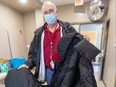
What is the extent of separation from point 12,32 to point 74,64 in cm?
315

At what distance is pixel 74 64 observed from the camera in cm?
85

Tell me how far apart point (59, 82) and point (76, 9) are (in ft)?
10.8

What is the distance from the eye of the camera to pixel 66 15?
390 centimetres

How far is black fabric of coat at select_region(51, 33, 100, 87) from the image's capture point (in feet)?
2.63

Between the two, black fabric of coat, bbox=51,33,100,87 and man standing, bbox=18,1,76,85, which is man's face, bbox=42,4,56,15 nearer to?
man standing, bbox=18,1,76,85

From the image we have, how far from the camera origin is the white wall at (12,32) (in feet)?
9.89

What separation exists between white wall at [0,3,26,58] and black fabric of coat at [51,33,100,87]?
2522 millimetres

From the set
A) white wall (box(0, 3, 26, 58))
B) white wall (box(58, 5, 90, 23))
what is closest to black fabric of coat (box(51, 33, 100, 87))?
white wall (box(0, 3, 26, 58))

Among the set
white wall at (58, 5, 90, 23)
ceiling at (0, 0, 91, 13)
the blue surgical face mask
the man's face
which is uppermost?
ceiling at (0, 0, 91, 13)

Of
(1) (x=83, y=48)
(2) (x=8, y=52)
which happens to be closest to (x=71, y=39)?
(1) (x=83, y=48)

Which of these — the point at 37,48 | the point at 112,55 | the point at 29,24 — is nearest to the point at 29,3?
the point at 29,24

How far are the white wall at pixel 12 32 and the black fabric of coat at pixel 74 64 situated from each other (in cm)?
252

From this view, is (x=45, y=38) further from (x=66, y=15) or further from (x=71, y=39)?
(x=66, y=15)

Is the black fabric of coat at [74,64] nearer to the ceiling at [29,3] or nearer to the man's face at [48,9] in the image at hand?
the man's face at [48,9]
